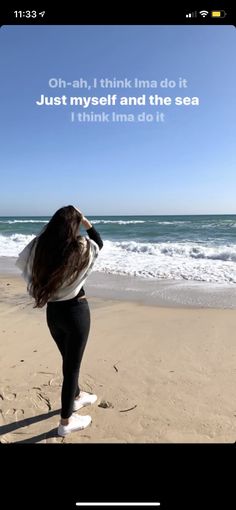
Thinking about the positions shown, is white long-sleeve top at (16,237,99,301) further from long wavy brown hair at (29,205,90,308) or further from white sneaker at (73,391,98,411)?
white sneaker at (73,391,98,411)

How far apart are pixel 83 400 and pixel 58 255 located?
1.35 m

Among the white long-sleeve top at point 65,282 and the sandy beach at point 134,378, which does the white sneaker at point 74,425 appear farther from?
the white long-sleeve top at point 65,282

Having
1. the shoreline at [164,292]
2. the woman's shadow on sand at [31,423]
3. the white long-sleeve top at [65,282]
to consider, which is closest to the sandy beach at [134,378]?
the woman's shadow on sand at [31,423]

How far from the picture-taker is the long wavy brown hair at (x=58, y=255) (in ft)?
6.14

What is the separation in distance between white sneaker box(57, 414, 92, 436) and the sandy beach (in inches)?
1.7

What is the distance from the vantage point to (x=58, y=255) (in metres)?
1.87

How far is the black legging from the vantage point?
6.62 ft

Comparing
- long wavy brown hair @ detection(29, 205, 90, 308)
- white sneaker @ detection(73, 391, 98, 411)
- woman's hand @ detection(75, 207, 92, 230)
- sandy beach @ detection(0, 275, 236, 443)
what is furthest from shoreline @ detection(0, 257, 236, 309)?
long wavy brown hair @ detection(29, 205, 90, 308)

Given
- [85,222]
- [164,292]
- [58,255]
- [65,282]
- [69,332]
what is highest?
[85,222]

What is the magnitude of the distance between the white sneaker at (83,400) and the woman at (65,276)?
0.29m
